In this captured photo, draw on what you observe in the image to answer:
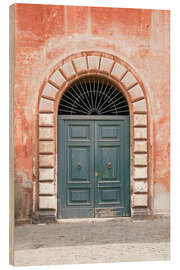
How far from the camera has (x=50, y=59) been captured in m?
8.07

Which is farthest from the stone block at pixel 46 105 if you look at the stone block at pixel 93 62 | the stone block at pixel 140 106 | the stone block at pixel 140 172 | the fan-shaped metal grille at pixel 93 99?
the stone block at pixel 140 172

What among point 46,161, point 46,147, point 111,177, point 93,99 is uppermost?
point 93,99

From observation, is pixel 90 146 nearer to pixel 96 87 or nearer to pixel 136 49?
pixel 96 87

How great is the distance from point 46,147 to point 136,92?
2010 mm

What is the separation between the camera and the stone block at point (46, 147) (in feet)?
26.2

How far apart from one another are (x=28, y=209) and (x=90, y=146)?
1.68 meters

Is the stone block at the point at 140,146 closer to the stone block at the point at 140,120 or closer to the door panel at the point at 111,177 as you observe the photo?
the door panel at the point at 111,177

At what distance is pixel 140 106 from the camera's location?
8.27m

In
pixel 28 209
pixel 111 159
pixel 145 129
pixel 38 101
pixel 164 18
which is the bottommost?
pixel 28 209

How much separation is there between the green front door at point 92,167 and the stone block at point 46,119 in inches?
10.6

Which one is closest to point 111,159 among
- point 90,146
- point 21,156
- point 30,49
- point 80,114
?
point 90,146

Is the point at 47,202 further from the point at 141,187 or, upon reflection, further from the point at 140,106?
the point at 140,106

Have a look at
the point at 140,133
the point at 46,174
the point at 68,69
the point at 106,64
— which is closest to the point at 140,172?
the point at 140,133

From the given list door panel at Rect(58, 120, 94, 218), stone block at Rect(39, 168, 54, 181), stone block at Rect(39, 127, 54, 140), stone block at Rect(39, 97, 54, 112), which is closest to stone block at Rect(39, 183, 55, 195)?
stone block at Rect(39, 168, 54, 181)
